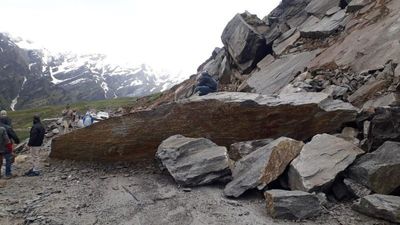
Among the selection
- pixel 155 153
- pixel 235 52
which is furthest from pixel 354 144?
pixel 235 52

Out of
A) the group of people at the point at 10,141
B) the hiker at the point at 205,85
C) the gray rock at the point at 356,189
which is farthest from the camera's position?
the hiker at the point at 205,85

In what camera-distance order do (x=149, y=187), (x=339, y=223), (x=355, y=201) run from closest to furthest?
(x=339, y=223) → (x=355, y=201) → (x=149, y=187)

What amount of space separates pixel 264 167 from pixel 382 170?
3.83 meters

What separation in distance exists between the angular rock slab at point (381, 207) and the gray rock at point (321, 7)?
22.1 metres

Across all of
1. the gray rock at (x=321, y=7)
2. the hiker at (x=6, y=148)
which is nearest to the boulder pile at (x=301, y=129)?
the gray rock at (x=321, y=7)

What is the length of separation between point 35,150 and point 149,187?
9.36 metres

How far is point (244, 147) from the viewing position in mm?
18266

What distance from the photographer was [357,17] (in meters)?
28.1

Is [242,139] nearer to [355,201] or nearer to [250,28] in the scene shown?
[355,201]

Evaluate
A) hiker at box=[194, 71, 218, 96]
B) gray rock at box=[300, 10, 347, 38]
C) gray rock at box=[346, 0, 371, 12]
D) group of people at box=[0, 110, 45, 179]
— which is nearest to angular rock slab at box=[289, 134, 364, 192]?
hiker at box=[194, 71, 218, 96]

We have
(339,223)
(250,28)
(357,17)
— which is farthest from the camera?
(250,28)

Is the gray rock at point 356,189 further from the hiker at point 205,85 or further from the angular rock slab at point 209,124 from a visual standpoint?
the hiker at point 205,85

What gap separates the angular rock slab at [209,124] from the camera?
1873cm

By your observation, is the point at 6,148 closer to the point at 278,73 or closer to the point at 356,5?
the point at 278,73
